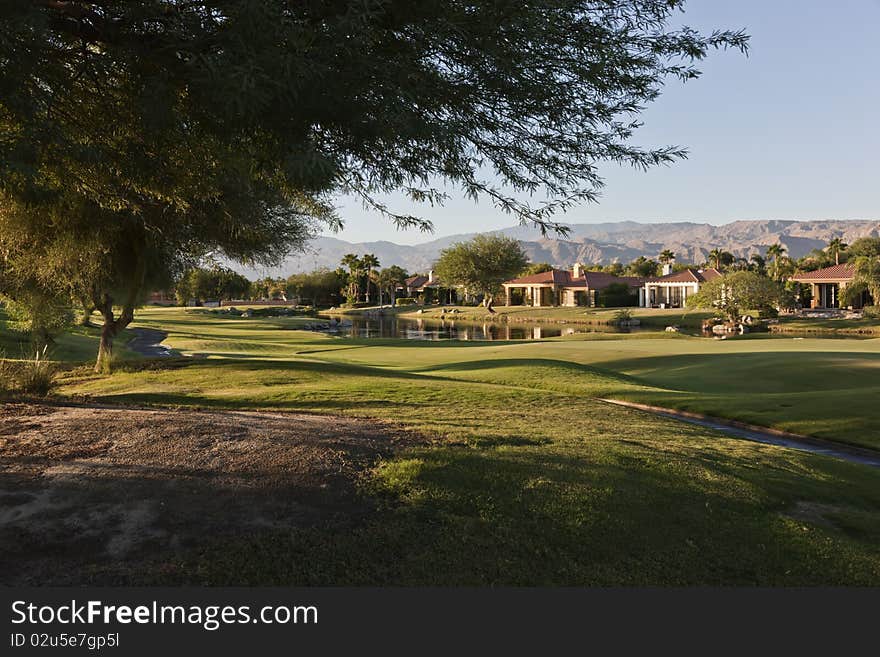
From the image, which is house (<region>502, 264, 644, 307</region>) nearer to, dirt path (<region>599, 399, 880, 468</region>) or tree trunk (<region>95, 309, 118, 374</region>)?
dirt path (<region>599, 399, 880, 468</region>)

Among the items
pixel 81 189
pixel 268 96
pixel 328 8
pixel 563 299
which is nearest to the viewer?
pixel 268 96

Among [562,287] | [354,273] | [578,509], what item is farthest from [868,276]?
[354,273]

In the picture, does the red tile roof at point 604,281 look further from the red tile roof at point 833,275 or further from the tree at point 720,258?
the red tile roof at point 833,275

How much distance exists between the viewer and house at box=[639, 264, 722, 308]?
3711 inches

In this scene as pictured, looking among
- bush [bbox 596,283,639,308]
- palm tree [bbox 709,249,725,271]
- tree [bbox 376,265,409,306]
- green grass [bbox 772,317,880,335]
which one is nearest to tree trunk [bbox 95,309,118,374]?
green grass [bbox 772,317,880,335]

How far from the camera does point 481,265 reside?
94.2m

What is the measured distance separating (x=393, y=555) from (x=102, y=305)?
759 inches

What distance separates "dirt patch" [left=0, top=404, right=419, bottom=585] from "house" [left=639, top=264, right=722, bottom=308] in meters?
93.6

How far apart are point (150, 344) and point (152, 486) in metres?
38.5

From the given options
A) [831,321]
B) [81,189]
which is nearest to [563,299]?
[831,321]

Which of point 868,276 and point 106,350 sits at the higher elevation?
point 868,276

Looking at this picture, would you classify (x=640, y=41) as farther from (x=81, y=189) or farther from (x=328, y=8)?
(x=81, y=189)

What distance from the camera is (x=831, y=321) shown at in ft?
203

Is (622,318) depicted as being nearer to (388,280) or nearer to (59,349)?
(59,349)
